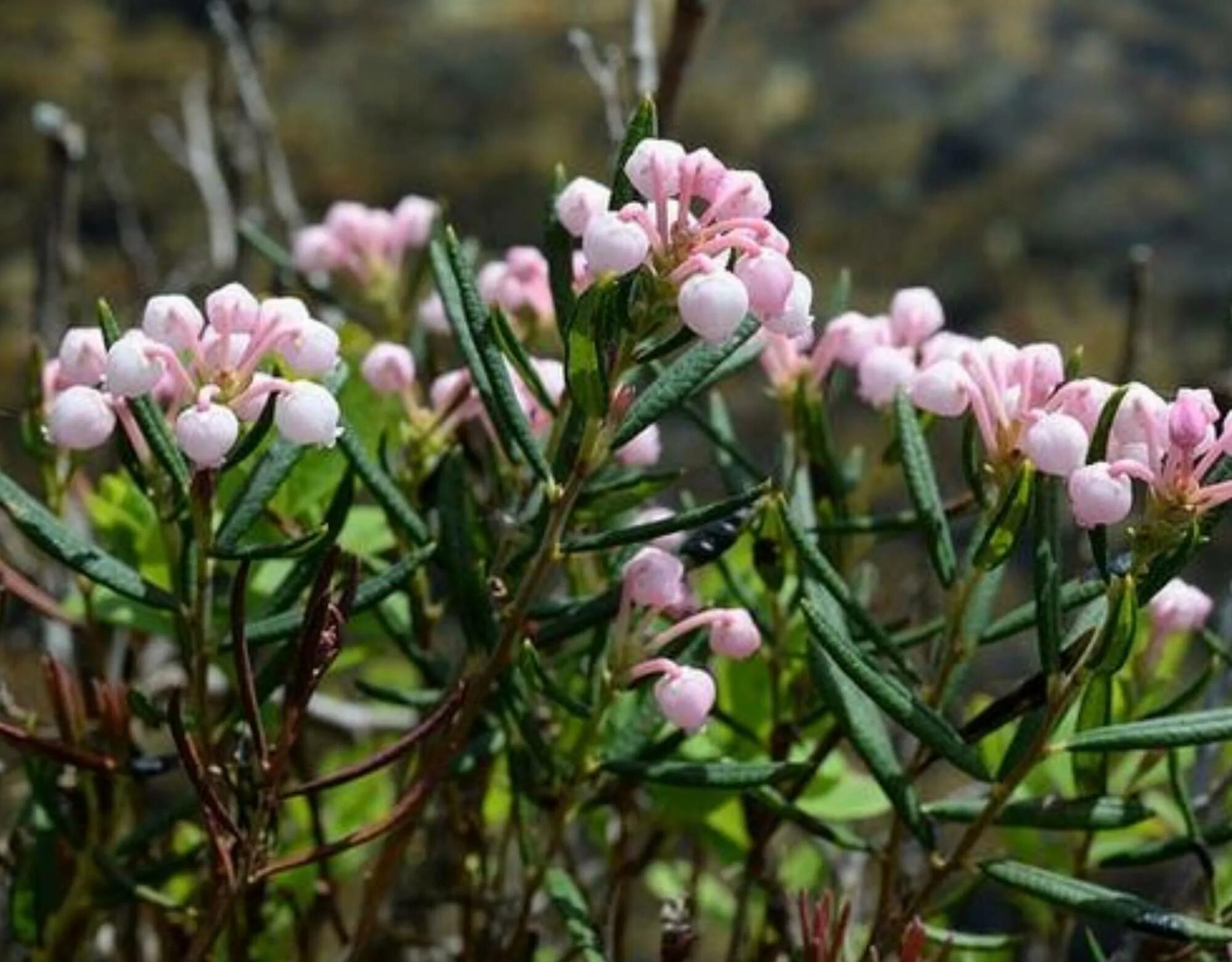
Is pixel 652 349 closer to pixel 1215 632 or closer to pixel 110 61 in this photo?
pixel 1215 632

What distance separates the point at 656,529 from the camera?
672mm

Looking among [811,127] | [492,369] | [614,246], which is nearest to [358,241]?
[492,369]

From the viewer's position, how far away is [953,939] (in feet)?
2.33

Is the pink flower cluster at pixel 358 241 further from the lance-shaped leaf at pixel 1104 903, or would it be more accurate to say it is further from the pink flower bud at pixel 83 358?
the lance-shaped leaf at pixel 1104 903

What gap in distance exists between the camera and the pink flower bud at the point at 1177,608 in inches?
31.1

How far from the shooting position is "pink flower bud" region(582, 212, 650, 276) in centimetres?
59

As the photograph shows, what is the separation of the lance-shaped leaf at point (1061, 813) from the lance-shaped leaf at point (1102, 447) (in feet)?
0.28

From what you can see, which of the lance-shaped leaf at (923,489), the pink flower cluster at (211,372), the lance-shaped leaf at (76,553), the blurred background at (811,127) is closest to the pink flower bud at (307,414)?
the pink flower cluster at (211,372)

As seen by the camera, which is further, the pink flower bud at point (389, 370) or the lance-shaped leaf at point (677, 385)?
the pink flower bud at point (389, 370)

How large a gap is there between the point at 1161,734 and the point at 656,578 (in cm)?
16

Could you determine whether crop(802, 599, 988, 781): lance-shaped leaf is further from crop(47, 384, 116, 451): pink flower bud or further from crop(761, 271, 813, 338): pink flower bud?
crop(47, 384, 116, 451): pink flower bud

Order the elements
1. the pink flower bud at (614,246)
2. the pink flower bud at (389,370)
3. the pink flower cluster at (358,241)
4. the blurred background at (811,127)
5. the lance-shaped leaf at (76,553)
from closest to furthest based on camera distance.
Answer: the pink flower bud at (614,246) < the lance-shaped leaf at (76,553) < the pink flower bud at (389,370) < the pink flower cluster at (358,241) < the blurred background at (811,127)

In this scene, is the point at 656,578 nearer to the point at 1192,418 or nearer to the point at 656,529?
the point at 656,529

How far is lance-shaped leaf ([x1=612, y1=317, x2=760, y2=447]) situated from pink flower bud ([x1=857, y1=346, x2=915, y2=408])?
0.36 feet
